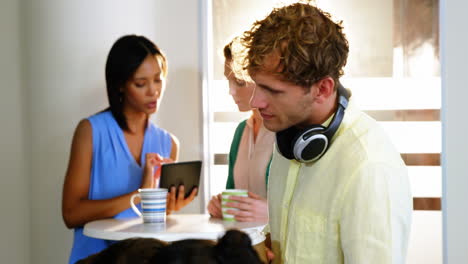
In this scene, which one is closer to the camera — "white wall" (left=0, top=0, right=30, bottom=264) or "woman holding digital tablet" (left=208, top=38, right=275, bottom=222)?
"woman holding digital tablet" (left=208, top=38, right=275, bottom=222)

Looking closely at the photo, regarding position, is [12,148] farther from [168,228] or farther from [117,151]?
[168,228]

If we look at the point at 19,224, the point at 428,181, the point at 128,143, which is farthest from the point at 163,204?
the point at 428,181

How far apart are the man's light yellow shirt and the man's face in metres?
0.09

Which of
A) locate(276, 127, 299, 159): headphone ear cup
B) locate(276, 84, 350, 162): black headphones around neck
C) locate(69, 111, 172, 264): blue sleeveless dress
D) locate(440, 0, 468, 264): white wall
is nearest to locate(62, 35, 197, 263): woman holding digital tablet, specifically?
locate(69, 111, 172, 264): blue sleeveless dress

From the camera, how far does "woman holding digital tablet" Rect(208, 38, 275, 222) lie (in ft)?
7.84

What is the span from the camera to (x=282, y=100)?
144cm

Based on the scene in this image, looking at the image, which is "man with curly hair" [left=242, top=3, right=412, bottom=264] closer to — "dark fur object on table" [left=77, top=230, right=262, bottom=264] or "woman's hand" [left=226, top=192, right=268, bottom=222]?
"dark fur object on table" [left=77, top=230, right=262, bottom=264]

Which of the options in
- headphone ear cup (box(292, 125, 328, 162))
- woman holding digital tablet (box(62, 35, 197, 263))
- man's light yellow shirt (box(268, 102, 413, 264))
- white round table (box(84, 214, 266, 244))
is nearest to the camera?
man's light yellow shirt (box(268, 102, 413, 264))

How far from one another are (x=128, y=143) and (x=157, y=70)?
13.4 inches

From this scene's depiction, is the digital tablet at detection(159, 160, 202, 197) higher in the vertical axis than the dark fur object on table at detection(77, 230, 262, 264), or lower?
lower

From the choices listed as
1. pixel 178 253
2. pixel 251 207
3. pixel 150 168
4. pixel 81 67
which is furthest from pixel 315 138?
pixel 81 67

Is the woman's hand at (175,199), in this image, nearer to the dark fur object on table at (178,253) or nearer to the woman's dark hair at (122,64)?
the woman's dark hair at (122,64)

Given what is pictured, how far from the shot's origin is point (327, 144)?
1403 mm

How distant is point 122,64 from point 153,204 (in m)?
0.69
